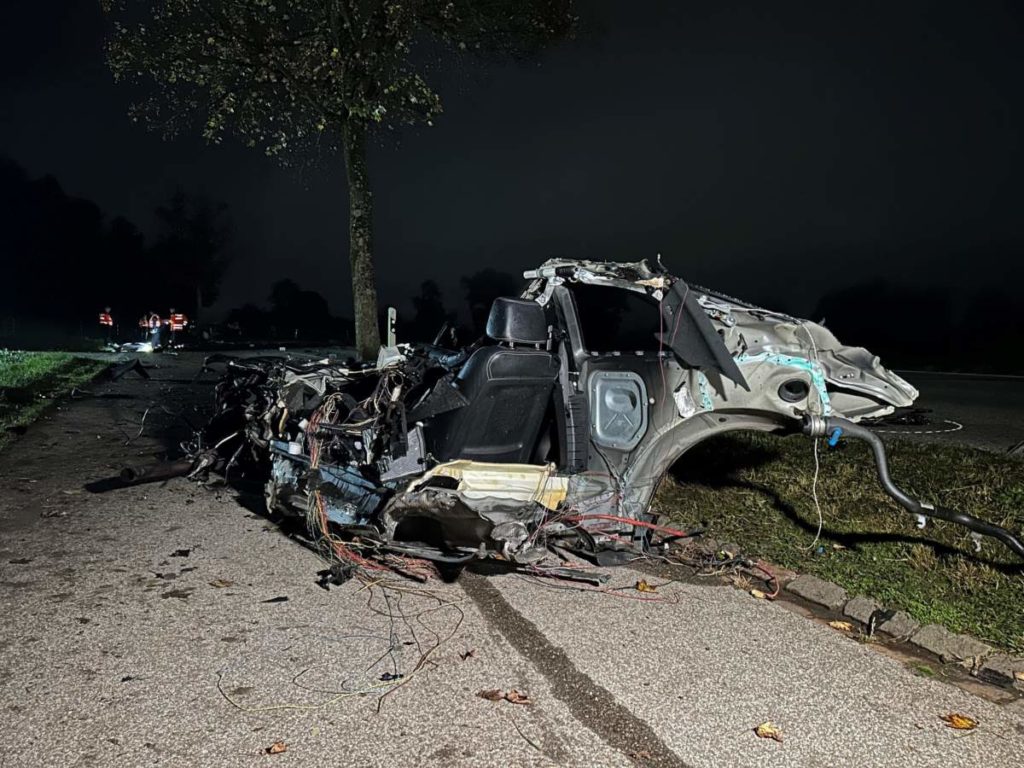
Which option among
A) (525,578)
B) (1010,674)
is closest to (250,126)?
(525,578)

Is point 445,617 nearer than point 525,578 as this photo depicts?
Yes

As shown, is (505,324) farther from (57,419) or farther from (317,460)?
(57,419)

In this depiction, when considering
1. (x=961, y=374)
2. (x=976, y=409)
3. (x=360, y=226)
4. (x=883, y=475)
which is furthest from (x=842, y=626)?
(x=961, y=374)

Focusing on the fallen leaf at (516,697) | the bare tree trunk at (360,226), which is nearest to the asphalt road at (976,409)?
the fallen leaf at (516,697)

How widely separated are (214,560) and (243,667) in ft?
5.65

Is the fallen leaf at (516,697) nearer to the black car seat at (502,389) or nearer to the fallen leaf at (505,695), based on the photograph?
the fallen leaf at (505,695)

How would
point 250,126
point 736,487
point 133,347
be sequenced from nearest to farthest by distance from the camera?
point 736,487
point 250,126
point 133,347

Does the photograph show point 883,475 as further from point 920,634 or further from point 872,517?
point 872,517

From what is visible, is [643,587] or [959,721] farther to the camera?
[643,587]

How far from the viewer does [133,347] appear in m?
26.1

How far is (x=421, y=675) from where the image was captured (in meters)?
3.28

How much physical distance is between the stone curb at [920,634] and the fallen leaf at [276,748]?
305 centimetres

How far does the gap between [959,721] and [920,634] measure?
0.90 metres

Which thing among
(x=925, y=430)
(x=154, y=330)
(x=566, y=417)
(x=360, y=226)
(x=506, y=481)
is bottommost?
(x=506, y=481)
